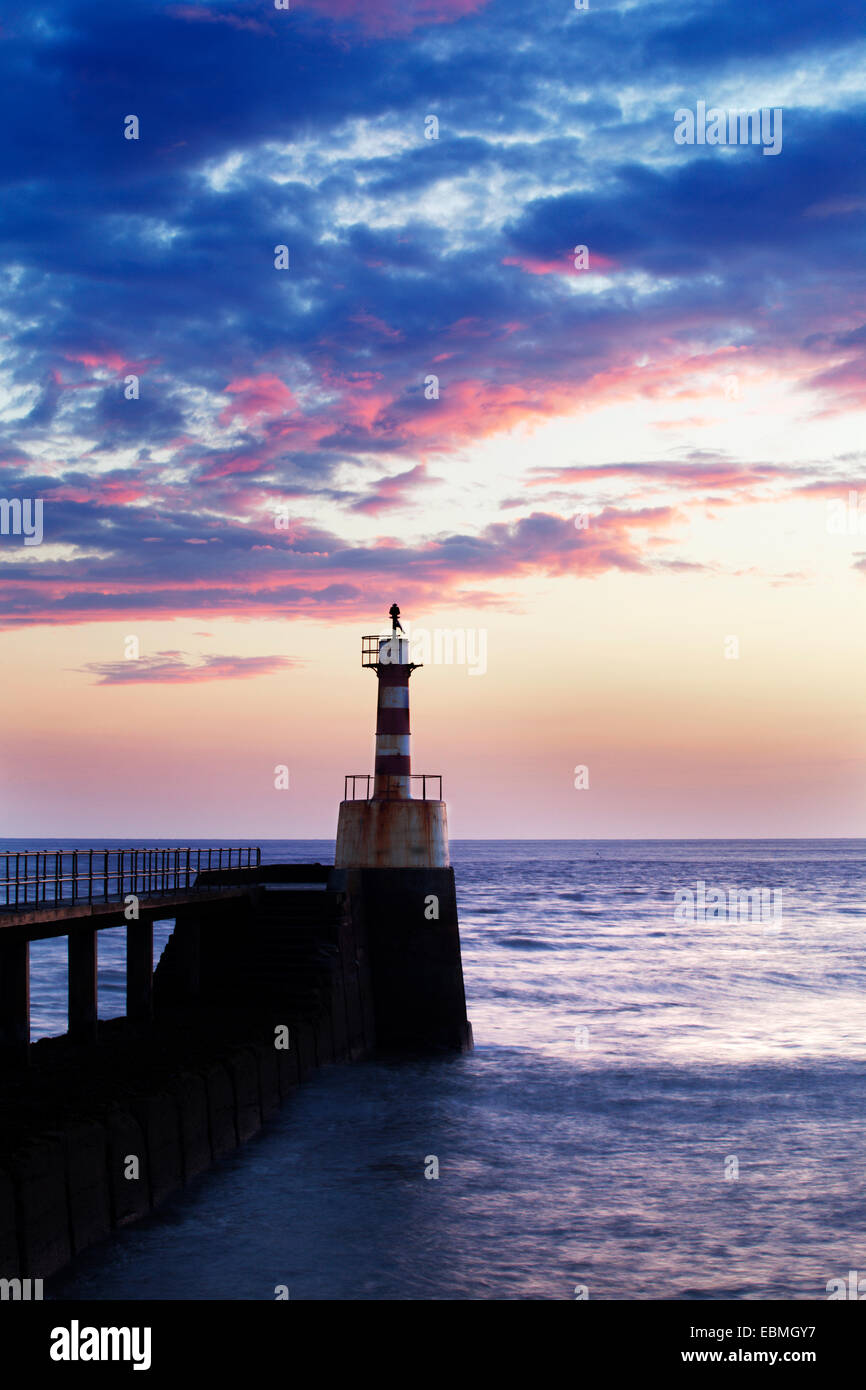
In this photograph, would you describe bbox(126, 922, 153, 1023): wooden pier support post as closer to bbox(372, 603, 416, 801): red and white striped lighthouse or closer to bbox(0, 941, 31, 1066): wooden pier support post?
bbox(0, 941, 31, 1066): wooden pier support post

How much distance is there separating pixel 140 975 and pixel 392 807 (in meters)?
6.52

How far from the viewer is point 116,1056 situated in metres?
16.6

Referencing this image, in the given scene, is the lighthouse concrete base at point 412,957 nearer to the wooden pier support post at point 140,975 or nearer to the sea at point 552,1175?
the sea at point 552,1175

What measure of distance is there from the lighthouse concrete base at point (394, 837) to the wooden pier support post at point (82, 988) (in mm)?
7471

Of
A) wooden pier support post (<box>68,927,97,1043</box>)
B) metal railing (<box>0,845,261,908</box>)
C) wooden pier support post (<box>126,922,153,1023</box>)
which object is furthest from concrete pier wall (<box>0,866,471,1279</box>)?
metal railing (<box>0,845,261,908</box>)

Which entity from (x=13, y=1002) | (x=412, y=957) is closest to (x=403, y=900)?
(x=412, y=957)

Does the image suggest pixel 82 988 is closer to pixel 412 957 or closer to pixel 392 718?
pixel 412 957

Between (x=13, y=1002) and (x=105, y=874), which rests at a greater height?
(x=105, y=874)

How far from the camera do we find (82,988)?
1791 centimetres

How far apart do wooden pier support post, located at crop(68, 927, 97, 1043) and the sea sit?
285 cm

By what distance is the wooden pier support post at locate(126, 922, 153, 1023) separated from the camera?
20.2m
